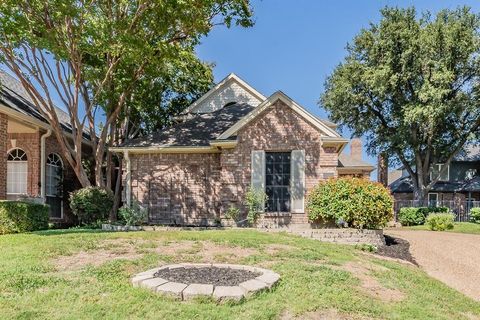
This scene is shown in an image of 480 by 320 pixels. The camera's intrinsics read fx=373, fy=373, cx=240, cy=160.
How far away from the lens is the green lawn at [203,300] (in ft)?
14.9

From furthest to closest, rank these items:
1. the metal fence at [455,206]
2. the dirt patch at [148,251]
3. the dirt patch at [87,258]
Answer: the metal fence at [455,206] → the dirt patch at [148,251] → the dirt patch at [87,258]

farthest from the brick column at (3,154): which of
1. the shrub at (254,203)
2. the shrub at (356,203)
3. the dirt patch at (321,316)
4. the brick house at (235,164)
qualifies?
the dirt patch at (321,316)

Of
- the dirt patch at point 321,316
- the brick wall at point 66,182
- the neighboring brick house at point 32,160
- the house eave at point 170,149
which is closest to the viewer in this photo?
the dirt patch at point 321,316

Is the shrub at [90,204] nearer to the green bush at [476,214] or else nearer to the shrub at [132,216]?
the shrub at [132,216]

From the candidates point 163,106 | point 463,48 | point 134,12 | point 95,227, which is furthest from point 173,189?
point 463,48

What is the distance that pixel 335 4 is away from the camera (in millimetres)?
11672

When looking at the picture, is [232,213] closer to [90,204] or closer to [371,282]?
[90,204]

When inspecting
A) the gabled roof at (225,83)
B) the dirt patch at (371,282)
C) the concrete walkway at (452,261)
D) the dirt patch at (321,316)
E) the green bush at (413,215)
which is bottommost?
the green bush at (413,215)

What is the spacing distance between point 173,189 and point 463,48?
2071cm

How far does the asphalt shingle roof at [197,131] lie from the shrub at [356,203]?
16.4 ft

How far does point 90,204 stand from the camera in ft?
43.7

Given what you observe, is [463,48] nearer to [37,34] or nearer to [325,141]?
[325,141]

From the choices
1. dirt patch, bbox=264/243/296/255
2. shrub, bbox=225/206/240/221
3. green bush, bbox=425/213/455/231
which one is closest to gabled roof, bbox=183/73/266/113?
shrub, bbox=225/206/240/221

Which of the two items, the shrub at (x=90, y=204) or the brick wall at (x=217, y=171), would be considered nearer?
the brick wall at (x=217, y=171)
